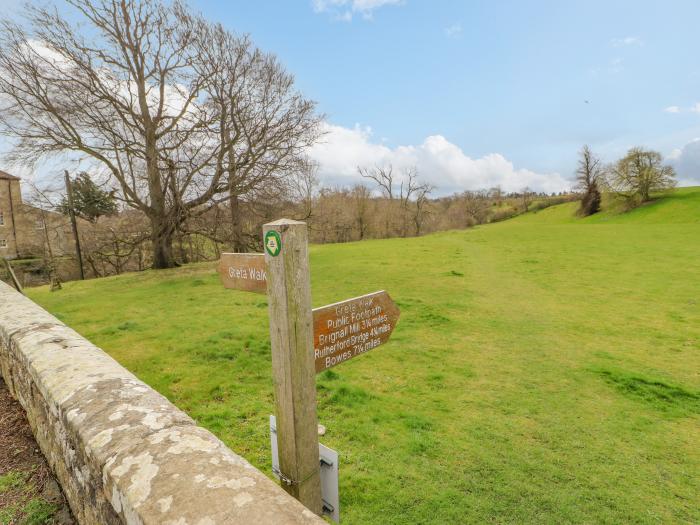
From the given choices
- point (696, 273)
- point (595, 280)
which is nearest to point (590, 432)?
point (595, 280)

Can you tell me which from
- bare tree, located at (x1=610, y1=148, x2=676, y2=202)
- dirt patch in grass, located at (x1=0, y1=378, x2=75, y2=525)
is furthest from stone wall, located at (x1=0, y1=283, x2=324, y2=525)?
bare tree, located at (x1=610, y1=148, x2=676, y2=202)

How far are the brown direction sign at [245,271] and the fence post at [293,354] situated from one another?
393 millimetres

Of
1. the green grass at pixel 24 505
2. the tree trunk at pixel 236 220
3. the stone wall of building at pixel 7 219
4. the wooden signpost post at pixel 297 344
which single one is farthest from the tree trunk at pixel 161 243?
the stone wall of building at pixel 7 219

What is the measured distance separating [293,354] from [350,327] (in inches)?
19.0

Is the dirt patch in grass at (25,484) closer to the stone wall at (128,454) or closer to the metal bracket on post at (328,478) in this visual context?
the stone wall at (128,454)

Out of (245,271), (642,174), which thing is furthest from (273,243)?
(642,174)

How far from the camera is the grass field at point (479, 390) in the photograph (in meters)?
3.31

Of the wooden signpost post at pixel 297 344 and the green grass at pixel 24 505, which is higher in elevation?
the wooden signpost post at pixel 297 344

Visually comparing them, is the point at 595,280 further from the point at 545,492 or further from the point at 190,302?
the point at 190,302

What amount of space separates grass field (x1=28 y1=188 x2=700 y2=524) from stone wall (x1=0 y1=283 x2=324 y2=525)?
180 centimetres

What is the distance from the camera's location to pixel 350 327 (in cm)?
224

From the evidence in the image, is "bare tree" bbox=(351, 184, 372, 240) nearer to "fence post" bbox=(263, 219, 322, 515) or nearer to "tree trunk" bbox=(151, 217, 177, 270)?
"tree trunk" bbox=(151, 217, 177, 270)

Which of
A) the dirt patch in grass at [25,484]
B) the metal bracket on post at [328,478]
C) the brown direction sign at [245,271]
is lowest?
the dirt patch in grass at [25,484]

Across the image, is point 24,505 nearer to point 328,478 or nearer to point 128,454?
point 128,454
